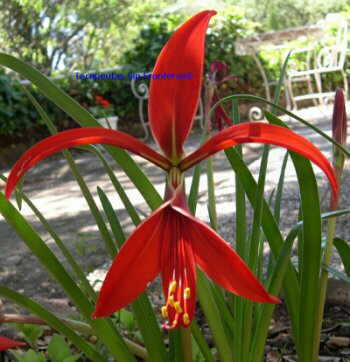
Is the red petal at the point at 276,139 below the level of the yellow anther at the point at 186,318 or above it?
above

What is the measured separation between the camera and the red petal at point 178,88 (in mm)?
640

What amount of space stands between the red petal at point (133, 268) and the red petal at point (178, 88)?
0.33ft

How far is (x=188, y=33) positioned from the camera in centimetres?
64

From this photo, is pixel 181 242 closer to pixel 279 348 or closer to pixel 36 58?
pixel 279 348

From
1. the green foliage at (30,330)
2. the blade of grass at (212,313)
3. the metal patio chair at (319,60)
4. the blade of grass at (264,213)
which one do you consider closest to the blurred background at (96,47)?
the metal patio chair at (319,60)

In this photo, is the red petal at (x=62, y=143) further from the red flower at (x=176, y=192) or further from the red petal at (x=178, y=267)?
the red petal at (x=178, y=267)

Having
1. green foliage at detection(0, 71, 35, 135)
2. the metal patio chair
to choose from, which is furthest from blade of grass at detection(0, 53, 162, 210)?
the metal patio chair

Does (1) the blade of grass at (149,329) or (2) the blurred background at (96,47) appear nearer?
(1) the blade of grass at (149,329)

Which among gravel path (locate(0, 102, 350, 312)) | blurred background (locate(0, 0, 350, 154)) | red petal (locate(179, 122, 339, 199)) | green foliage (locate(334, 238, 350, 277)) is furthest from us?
blurred background (locate(0, 0, 350, 154))

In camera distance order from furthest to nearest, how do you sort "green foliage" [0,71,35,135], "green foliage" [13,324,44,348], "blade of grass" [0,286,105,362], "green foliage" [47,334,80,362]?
"green foliage" [0,71,35,135] < "green foliage" [13,324,44,348] < "green foliage" [47,334,80,362] < "blade of grass" [0,286,105,362]

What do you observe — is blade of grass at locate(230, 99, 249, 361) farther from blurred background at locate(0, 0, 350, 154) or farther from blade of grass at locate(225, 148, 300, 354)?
blurred background at locate(0, 0, 350, 154)

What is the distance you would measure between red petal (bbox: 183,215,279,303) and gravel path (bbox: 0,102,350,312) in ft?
2.47

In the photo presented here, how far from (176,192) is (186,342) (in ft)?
0.91

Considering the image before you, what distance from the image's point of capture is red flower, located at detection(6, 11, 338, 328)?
2.04ft
